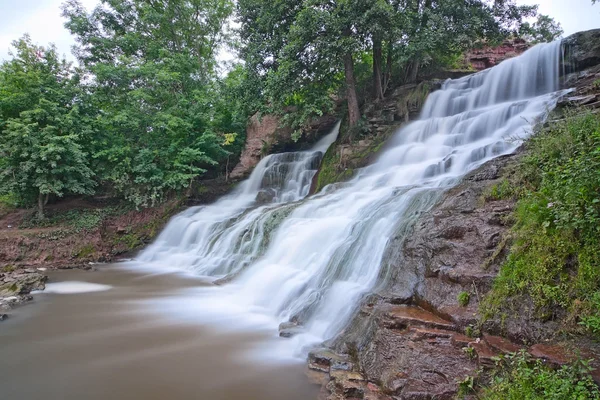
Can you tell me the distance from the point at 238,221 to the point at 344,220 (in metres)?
4.88

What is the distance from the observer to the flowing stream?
438cm

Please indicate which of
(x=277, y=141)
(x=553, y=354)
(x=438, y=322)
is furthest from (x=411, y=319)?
(x=277, y=141)

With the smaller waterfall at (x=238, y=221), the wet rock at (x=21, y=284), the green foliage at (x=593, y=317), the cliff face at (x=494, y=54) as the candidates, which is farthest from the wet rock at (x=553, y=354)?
the cliff face at (x=494, y=54)

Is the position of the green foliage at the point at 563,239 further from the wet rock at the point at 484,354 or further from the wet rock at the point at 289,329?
the wet rock at the point at 289,329

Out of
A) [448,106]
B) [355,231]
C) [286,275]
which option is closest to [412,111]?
[448,106]

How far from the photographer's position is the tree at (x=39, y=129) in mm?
13117

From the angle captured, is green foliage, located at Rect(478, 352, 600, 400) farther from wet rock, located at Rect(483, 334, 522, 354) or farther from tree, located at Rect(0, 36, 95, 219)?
tree, located at Rect(0, 36, 95, 219)

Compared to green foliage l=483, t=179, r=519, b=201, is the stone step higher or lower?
lower

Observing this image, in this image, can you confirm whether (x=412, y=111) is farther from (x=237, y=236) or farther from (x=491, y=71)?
(x=237, y=236)

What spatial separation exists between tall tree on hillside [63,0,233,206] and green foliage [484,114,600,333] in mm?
13479

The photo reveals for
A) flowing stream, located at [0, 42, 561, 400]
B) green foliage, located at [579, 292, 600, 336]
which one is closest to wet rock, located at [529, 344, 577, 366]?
green foliage, located at [579, 292, 600, 336]

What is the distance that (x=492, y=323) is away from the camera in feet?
11.6

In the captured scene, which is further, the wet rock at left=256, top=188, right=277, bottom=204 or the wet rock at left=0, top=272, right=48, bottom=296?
the wet rock at left=256, top=188, right=277, bottom=204

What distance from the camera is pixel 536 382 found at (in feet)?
8.81
